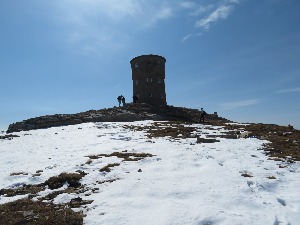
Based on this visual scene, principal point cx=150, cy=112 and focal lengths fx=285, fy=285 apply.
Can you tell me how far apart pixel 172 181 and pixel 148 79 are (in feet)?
147

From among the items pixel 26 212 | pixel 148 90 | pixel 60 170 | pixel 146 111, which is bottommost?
pixel 26 212

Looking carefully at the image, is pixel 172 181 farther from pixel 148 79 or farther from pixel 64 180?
pixel 148 79

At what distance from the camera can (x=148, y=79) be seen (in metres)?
54.4

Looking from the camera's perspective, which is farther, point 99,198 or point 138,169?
point 138,169

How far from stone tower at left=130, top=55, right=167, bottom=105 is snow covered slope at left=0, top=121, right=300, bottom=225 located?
118ft

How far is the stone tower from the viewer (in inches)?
2141

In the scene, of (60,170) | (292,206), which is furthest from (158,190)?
(60,170)

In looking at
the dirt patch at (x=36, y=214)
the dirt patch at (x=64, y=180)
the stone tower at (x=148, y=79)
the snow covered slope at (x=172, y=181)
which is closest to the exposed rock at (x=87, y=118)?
the stone tower at (x=148, y=79)

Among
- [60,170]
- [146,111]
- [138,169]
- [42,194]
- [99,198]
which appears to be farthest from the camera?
[146,111]

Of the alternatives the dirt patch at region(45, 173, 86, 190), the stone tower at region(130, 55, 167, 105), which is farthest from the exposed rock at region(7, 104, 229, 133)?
the dirt patch at region(45, 173, 86, 190)

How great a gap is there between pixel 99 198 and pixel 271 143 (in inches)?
533

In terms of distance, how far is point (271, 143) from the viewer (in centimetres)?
1870

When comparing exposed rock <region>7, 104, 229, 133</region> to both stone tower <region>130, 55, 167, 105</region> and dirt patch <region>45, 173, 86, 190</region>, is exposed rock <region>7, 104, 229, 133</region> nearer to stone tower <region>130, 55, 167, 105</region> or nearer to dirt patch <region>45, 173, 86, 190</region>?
stone tower <region>130, 55, 167, 105</region>

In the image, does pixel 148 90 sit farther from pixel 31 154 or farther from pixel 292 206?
pixel 292 206
